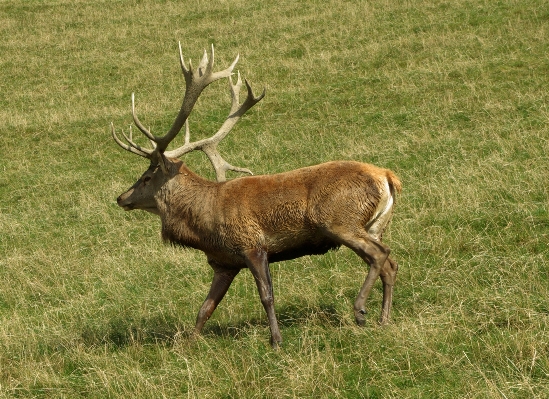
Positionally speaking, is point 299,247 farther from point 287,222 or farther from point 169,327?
point 169,327

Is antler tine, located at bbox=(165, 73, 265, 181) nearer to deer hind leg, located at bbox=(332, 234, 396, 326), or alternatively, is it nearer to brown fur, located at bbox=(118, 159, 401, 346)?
brown fur, located at bbox=(118, 159, 401, 346)

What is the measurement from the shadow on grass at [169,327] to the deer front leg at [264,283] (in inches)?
11.8

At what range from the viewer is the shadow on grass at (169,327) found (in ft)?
22.5

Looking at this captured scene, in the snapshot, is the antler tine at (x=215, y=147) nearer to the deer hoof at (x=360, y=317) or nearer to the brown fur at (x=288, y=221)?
the brown fur at (x=288, y=221)

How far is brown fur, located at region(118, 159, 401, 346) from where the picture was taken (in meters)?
6.53

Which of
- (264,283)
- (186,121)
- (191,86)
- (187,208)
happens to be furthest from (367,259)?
(191,86)

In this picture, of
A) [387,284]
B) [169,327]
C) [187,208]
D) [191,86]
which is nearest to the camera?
[387,284]

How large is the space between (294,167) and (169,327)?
611 centimetres

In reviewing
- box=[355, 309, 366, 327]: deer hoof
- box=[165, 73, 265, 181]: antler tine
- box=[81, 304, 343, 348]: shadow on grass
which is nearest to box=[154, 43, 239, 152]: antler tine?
box=[165, 73, 265, 181]: antler tine

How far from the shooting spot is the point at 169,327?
7.43 metres

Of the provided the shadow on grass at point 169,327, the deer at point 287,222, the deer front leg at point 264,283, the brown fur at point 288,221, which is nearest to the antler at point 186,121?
the deer at point 287,222

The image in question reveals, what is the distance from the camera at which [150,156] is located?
25.2 ft

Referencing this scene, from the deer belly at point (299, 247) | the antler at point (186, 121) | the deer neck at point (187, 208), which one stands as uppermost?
the antler at point (186, 121)

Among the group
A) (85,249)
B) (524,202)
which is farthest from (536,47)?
(85,249)
